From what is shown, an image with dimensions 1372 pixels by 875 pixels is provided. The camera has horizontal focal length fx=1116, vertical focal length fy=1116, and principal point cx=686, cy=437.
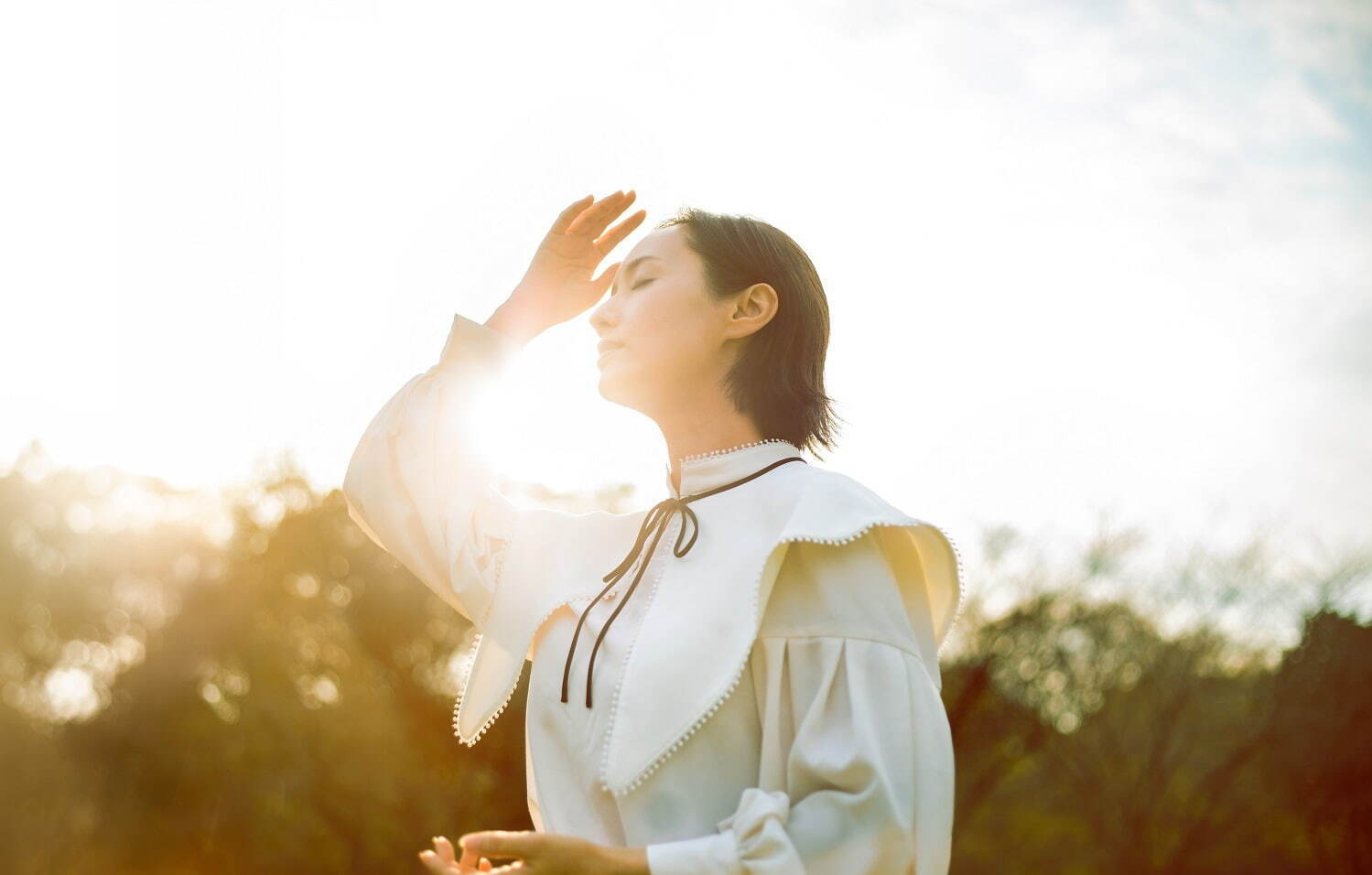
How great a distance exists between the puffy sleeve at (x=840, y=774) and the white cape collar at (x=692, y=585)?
10 cm

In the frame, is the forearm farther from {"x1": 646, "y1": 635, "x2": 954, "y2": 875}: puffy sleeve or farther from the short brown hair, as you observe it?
{"x1": 646, "y1": 635, "x2": 954, "y2": 875}: puffy sleeve

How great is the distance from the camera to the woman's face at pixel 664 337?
2176 millimetres

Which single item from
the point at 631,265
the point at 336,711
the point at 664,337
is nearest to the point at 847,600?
the point at 664,337

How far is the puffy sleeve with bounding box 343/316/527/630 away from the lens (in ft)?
7.35

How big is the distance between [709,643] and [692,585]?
0.16 meters

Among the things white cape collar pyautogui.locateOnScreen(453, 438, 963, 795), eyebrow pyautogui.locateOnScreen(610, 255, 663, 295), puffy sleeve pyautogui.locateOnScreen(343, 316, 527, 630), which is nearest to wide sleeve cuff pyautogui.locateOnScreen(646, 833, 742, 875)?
white cape collar pyautogui.locateOnScreen(453, 438, 963, 795)

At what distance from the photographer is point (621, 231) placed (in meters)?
2.56

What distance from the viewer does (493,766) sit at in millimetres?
22344

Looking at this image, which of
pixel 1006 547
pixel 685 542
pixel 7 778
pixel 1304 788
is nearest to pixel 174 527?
pixel 7 778

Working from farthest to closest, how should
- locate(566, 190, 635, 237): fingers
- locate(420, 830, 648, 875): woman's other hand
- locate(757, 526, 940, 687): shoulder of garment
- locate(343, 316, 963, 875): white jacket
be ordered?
locate(566, 190, 635, 237): fingers → locate(757, 526, 940, 687): shoulder of garment → locate(343, 316, 963, 875): white jacket → locate(420, 830, 648, 875): woman's other hand

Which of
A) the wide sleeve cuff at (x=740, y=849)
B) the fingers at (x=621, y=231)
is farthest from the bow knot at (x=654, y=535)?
the fingers at (x=621, y=231)

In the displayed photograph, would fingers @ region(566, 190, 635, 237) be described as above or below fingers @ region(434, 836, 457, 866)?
above

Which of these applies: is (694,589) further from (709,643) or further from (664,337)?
(664,337)

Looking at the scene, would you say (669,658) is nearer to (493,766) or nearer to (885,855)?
(885,855)
